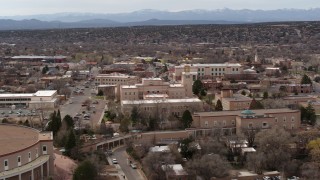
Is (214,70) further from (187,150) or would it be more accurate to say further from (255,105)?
(187,150)

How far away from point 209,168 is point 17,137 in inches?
403

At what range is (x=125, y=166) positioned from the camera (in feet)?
113

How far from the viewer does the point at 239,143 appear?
36.1m

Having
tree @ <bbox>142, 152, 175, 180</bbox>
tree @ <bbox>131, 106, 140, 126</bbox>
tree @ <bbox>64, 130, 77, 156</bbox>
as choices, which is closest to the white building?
tree @ <bbox>131, 106, 140, 126</bbox>

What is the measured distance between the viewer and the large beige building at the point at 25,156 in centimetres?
2719

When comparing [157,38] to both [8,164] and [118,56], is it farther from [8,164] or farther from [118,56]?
[8,164]

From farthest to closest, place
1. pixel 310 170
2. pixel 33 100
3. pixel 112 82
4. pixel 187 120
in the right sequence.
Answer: pixel 112 82 → pixel 33 100 → pixel 187 120 → pixel 310 170

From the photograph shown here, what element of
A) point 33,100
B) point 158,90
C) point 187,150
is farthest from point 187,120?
point 33,100

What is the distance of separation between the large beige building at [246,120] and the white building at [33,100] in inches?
716

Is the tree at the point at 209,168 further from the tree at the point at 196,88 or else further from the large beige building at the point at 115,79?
the large beige building at the point at 115,79

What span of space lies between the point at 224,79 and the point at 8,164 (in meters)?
45.4

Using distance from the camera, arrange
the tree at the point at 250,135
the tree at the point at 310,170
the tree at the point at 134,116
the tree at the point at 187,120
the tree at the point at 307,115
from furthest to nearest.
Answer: the tree at the point at 134,116
the tree at the point at 307,115
the tree at the point at 187,120
the tree at the point at 250,135
the tree at the point at 310,170

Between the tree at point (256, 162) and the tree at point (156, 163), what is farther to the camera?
the tree at point (256, 162)

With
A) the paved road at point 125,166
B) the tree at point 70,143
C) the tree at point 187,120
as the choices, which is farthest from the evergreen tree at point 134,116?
the tree at point 70,143
